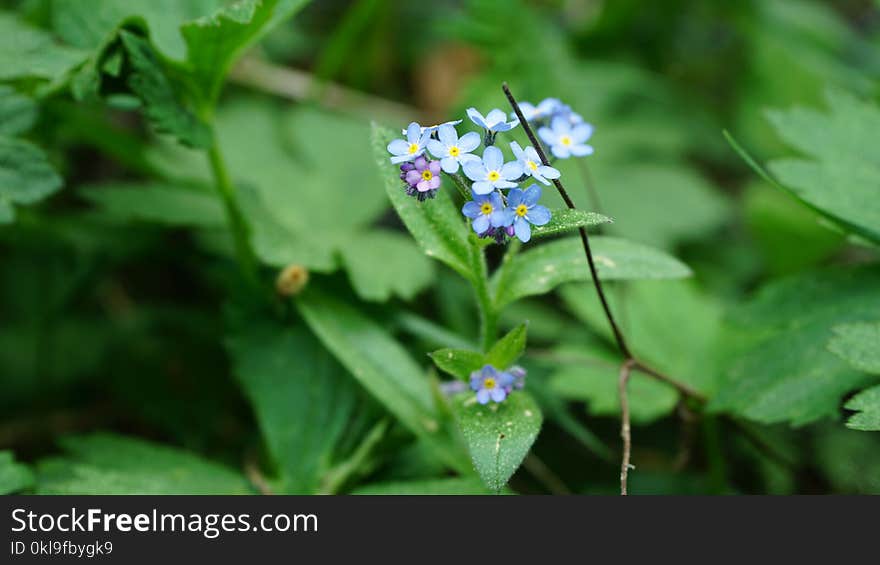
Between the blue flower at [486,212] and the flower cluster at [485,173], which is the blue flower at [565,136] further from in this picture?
the blue flower at [486,212]

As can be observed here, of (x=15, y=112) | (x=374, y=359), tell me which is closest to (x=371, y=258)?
(x=374, y=359)

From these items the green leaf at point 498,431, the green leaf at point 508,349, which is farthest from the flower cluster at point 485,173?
the green leaf at point 498,431

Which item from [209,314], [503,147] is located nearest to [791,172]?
[503,147]

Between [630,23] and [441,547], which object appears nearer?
[441,547]

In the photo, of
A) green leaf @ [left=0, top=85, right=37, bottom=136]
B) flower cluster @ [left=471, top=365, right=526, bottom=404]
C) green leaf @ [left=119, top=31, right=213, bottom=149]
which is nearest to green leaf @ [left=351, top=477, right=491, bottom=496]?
flower cluster @ [left=471, top=365, right=526, bottom=404]

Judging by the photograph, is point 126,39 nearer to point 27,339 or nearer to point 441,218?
point 441,218

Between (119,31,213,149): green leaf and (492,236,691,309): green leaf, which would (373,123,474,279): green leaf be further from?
(119,31,213,149): green leaf

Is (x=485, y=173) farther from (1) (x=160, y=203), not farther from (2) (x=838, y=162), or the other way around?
(1) (x=160, y=203)
